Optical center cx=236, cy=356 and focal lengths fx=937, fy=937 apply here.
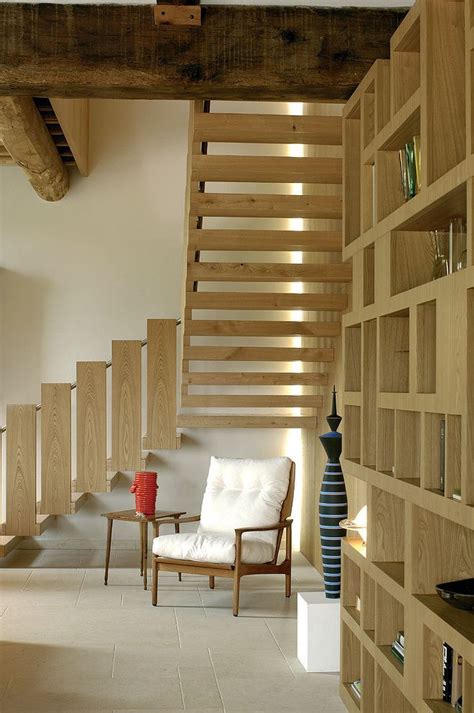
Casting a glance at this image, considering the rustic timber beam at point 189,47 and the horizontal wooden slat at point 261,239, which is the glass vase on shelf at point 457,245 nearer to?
the rustic timber beam at point 189,47

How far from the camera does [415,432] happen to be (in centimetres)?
323

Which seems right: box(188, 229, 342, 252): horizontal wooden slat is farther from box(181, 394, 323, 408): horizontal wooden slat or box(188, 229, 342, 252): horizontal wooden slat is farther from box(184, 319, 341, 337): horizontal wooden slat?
box(181, 394, 323, 408): horizontal wooden slat

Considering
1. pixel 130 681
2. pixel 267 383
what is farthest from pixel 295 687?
pixel 267 383

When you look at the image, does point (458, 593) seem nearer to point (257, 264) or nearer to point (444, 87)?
point (444, 87)

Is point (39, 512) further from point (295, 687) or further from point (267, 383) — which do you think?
point (295, 687)

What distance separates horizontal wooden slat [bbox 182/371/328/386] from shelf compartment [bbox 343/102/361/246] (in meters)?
3.40

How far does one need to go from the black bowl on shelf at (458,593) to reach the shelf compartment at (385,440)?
0.57 metres

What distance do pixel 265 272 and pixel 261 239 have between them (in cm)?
29

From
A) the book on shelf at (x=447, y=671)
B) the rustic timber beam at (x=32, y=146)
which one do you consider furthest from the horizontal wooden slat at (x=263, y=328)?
the book on shelf at (x=447, y=671)

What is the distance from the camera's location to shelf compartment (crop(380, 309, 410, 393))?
337 cm

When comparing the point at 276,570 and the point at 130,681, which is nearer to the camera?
the point at 130,681

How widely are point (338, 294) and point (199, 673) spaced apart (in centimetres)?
299

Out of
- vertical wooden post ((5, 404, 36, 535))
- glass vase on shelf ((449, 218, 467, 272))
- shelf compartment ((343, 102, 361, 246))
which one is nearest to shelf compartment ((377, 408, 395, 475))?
glass vase on shelf ((449, 218, 467, 272))

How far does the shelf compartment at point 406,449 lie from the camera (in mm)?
3197
